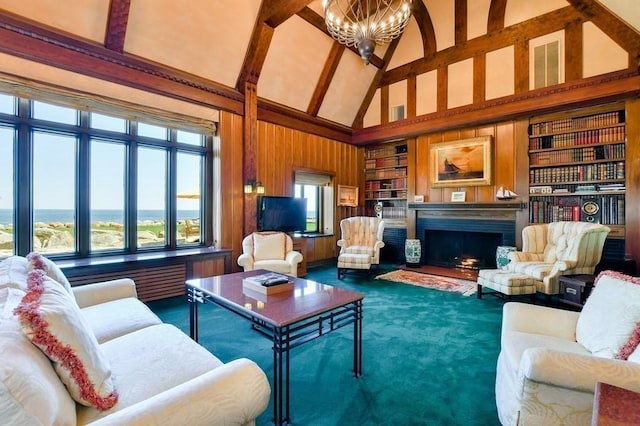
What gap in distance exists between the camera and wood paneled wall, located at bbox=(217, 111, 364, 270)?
4.72 m

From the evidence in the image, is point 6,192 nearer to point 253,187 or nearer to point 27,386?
point 253,187

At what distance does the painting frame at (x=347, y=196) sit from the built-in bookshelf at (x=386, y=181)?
0.36 m

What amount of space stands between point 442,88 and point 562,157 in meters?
2.29

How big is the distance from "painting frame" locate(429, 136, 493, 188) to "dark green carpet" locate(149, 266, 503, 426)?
2.38 m

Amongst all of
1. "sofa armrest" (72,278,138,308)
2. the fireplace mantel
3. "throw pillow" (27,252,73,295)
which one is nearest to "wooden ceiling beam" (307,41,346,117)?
the fireplace mantel

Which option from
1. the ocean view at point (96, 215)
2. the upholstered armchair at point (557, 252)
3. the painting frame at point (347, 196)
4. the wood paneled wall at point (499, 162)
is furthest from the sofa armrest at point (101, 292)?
the wood paneled wall at point (499, 162)

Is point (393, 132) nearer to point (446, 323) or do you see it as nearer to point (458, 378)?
point (446, 323)

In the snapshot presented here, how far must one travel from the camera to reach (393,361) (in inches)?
91.0

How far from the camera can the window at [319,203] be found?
6.34 metres

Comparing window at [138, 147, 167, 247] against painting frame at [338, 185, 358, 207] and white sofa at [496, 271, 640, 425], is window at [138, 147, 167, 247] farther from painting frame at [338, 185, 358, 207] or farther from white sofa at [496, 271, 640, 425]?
white sofa at [496, 271, 640, 425]

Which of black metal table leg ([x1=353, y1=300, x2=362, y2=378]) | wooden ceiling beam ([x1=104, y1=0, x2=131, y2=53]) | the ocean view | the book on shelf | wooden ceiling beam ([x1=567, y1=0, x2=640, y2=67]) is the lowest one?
black metal table leg ([x1=353, y1=300, x2=362, y2=378])

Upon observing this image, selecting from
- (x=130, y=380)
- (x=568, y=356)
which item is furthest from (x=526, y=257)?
(x=130, y=380)

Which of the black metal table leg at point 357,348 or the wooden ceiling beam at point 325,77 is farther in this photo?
the wooden ceiling beam at point 325,77

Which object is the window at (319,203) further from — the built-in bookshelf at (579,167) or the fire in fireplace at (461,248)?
the built-in bookshelf at (579,167)
